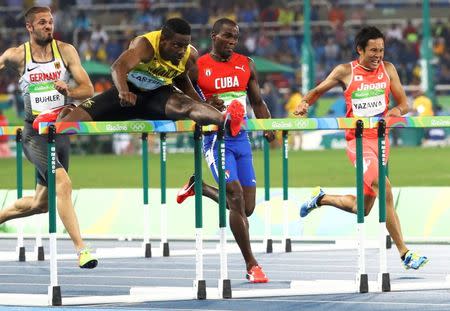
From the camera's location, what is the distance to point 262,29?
4247 centimetres

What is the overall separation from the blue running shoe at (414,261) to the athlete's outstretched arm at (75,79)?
282 cm

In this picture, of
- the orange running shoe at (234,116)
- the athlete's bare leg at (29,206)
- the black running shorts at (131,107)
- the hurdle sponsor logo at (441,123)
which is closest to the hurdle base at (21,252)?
the athlete's bare leg at (29,206)

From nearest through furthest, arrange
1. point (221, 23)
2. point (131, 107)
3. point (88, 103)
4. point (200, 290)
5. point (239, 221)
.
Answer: point (200, 290) < point (88, 103) < point (131, 107) < point (239, 221) < point (221, 23)

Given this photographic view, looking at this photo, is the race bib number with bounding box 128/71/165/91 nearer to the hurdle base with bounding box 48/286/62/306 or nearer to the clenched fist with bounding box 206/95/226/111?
the clenched fist with bounding box 206/95/226/111

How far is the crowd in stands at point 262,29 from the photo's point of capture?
40.2 metres

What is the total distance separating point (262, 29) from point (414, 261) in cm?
3164

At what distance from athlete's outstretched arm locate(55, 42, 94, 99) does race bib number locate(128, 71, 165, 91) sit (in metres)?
0.52

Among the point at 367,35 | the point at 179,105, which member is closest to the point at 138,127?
the point at 179,105

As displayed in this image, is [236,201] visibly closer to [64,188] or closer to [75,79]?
[64,188]

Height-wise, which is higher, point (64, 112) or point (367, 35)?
point (367, 35)

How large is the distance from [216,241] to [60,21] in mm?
27262

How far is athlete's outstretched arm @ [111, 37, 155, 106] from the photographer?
10.1 meters

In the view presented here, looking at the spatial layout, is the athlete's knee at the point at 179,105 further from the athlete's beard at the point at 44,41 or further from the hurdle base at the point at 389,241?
the hurdle base at the point at 389,241

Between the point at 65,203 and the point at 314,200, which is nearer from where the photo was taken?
the point at 65,203
